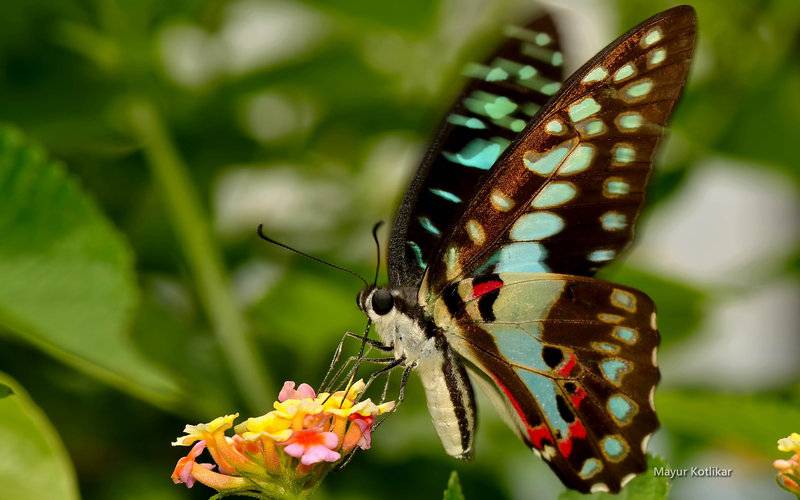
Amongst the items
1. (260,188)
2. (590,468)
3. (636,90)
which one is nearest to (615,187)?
(636,90)

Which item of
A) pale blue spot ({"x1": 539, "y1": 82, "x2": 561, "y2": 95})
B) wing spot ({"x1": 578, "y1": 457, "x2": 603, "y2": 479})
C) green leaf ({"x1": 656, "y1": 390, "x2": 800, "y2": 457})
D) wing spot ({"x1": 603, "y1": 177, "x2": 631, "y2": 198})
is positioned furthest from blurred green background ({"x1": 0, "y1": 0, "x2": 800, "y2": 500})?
wing spot ({"x1": 578, "y1": 457, "x2": 603, "y2": 479})

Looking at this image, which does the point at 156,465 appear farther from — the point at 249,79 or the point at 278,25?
the point at 278,25

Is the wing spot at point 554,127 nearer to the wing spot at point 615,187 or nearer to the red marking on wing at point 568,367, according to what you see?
the wing spot at point 615,187

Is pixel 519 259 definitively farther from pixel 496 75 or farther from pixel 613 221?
pixel 496 75

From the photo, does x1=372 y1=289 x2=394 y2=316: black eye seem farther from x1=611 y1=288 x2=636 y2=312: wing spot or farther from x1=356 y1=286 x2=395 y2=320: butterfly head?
x1=611 y1=288 x2=636 y2=312: wing spot

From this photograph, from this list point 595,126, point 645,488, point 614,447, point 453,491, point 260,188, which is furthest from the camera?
point 260,188
